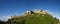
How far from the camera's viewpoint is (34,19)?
16828 millimetres

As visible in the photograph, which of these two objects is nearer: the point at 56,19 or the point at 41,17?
the point at 41,17

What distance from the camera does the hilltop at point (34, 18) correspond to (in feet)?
55.4

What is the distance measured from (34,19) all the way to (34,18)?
5.5 inches

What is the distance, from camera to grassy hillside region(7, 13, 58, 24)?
16837mm

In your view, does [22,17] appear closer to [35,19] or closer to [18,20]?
[18,20]

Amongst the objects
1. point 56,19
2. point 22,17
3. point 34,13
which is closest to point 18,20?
point 22,17

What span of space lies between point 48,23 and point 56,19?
2.19 m

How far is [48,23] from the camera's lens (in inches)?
678

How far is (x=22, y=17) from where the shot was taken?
18.3m

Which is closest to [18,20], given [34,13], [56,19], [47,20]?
[34,13]

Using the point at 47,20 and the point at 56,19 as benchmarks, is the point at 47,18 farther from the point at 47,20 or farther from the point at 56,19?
the point at 56,19

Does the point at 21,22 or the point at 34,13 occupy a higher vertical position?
the point at 34,13

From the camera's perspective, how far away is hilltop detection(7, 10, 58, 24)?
16875mm

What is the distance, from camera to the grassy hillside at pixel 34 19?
16.8 m
